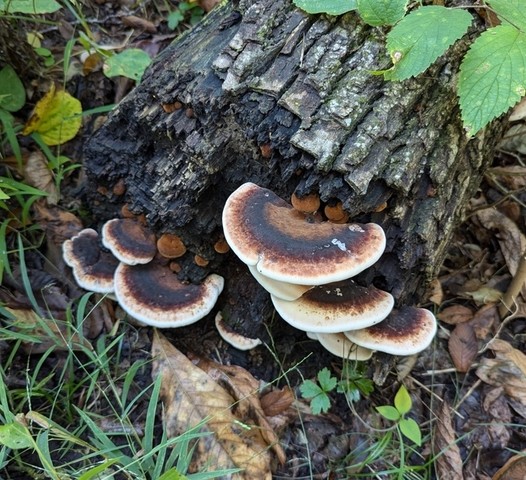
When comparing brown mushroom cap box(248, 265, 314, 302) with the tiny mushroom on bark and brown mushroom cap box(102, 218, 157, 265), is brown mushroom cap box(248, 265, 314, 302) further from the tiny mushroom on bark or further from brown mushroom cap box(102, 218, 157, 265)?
brown mushroom cap box(102, 218, 157, 265)

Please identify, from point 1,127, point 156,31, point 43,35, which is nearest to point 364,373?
point 1,127

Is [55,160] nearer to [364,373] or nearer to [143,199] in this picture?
[143,199]

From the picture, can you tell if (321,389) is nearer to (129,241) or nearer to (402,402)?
(402,402)

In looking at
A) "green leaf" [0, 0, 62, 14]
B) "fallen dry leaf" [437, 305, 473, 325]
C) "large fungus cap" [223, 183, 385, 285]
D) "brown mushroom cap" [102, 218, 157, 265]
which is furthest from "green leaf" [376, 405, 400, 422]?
"green leaf" [0, 0, 62, 14]

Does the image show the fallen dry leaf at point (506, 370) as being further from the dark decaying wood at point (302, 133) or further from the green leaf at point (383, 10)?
the green leaf at point (383, 10)

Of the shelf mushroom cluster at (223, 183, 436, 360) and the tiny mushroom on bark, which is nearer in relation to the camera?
the shelf mushroom cluster at (223, 183, 436, 360)

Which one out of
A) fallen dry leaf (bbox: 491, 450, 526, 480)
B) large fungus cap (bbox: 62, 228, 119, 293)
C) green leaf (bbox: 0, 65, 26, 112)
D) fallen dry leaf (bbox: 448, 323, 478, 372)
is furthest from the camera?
green leaf (bbox: 0, 65, 26, 112)

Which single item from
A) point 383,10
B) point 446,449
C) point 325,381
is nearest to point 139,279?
point 325,381
